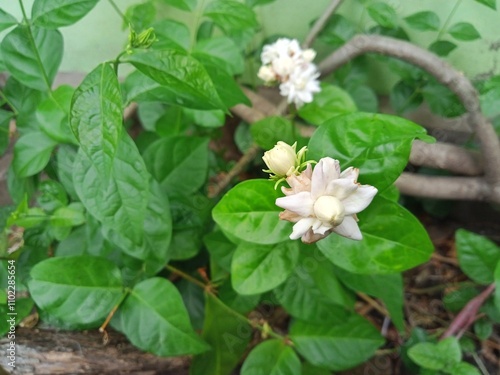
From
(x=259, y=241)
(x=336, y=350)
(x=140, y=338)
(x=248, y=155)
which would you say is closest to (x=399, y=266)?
(x=259, y=241)

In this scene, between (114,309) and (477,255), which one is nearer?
(114,309)

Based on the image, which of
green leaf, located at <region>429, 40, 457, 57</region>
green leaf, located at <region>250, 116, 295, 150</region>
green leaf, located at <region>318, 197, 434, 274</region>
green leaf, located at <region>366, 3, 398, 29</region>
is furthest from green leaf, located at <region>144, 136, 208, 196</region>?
green leaf, located at <region>429, 40, 457, 57</region>

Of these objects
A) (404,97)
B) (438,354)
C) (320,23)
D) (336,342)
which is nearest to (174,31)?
(320,23)

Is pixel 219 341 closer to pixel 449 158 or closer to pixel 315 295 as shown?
pixel 315 295

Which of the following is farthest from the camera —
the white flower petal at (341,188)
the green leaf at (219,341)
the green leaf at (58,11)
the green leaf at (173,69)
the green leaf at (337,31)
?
the green leaf at (337,31)

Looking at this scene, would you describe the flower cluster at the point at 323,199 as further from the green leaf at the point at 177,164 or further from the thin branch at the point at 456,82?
the thin branch at the point at 456,82

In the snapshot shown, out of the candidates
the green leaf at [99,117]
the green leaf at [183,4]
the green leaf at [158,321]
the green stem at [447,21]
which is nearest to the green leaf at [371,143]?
the green leaf at [99,117]
